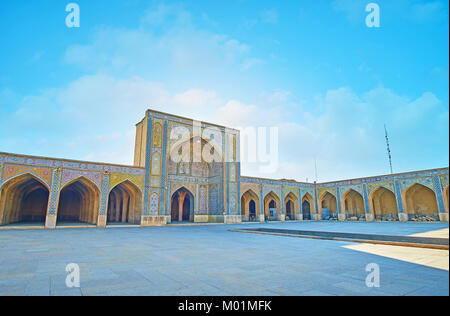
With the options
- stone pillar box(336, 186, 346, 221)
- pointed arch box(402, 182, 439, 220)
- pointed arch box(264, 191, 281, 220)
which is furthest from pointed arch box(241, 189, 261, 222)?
pointed arch box(402, 182, 439, 220)

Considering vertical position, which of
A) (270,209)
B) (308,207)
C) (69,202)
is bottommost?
(270,209)

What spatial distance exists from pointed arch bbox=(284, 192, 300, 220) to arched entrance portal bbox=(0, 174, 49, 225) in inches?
713

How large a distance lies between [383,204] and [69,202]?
24358 mm

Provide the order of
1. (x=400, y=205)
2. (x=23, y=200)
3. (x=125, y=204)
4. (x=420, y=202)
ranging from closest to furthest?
(x=23, y=200)
(x=125, y=204)
(x=400, y=205)
(x=420, y=202)

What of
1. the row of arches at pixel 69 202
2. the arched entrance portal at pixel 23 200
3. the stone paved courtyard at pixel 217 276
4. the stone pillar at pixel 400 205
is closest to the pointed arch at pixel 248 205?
the row of arches at pixel 69 202

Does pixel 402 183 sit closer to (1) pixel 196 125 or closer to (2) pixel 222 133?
(2) pixel 222 133

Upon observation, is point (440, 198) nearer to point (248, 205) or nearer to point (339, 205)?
point (339, 205)

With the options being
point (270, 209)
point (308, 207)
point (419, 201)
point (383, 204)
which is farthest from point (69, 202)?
point (419, 201)

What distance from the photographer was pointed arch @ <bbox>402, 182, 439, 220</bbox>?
18266 millimetres

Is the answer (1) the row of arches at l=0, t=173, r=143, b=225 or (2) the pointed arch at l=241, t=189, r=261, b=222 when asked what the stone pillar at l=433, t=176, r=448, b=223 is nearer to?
(2) the pointed arch at l=241, t=189, r=261, b=222

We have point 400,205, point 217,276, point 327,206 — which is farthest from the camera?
point 327,206

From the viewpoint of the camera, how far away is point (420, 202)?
62.3 feet
